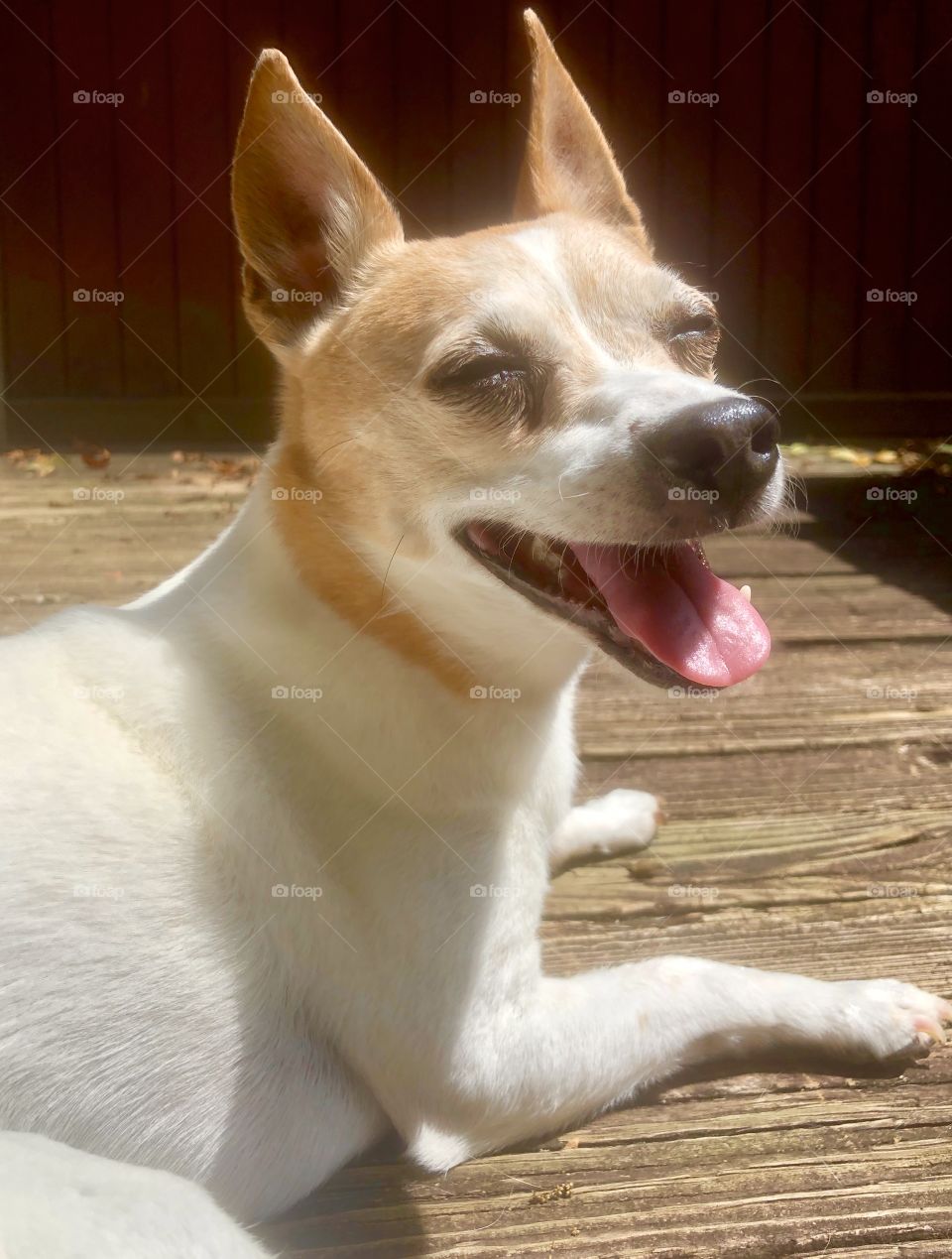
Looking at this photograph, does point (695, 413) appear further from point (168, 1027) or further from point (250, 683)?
point (168, 1027)

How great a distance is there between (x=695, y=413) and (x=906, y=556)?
11.4 feet

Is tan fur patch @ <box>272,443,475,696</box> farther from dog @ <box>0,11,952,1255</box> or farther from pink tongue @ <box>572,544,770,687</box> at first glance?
pink tongue @ <box>572,544,770,687</box>

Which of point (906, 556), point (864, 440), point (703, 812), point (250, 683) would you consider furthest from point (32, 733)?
point (864, 440)

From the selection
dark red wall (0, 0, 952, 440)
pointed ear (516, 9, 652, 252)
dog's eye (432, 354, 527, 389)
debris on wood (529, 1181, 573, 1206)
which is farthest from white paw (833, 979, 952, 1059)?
dark red wall (0, 0, 952, 440)

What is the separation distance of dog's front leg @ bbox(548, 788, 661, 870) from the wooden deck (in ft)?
0.15

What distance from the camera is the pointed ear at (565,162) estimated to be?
2396 millimetres

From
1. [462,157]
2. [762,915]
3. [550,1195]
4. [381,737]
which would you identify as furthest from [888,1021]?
[462,157]

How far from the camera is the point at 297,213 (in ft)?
7.26

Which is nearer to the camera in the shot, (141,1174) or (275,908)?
(141,1174)

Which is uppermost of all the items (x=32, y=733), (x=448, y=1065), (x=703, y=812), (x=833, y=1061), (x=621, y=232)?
(x=621, y=232)

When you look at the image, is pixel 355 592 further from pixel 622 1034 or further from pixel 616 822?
pixel 616 822

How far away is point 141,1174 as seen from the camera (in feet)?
5.05

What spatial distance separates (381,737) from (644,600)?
0.47 m

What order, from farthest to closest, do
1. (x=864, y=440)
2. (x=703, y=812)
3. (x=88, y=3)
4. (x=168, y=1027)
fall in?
(x=864, y=440), (x=88, y=3), (x=703, y=812), (x=168, y=1027)
